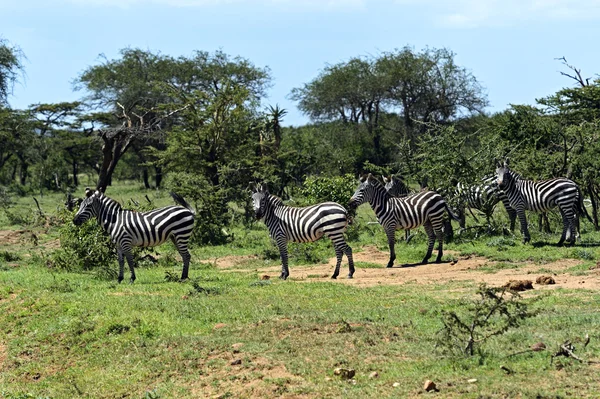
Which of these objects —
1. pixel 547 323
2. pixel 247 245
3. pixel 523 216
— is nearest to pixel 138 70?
pixel 247 245

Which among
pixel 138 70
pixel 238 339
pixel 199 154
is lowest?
pixel 238 339

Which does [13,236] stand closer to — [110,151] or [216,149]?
[110,151]

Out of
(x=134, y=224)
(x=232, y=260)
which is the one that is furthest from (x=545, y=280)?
(x=232, y=260)

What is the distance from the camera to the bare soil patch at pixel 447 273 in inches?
539

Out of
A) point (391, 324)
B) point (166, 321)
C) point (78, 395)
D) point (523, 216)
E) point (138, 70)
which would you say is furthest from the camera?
point (138, 70)

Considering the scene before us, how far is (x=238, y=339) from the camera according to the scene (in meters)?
9.94

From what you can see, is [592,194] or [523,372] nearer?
[523,372]

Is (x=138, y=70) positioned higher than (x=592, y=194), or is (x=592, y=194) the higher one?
(x=138, y=70)

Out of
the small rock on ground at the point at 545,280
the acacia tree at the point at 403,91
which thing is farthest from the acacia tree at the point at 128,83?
the small rock on ground at the point at 545,280

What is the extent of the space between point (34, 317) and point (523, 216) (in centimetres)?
1181

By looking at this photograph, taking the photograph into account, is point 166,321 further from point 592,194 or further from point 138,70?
point 138,70

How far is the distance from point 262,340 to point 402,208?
334 inches

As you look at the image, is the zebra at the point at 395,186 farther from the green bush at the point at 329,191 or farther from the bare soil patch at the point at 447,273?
the bare soil patch at the point at 447,273

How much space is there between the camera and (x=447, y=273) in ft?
51.0
